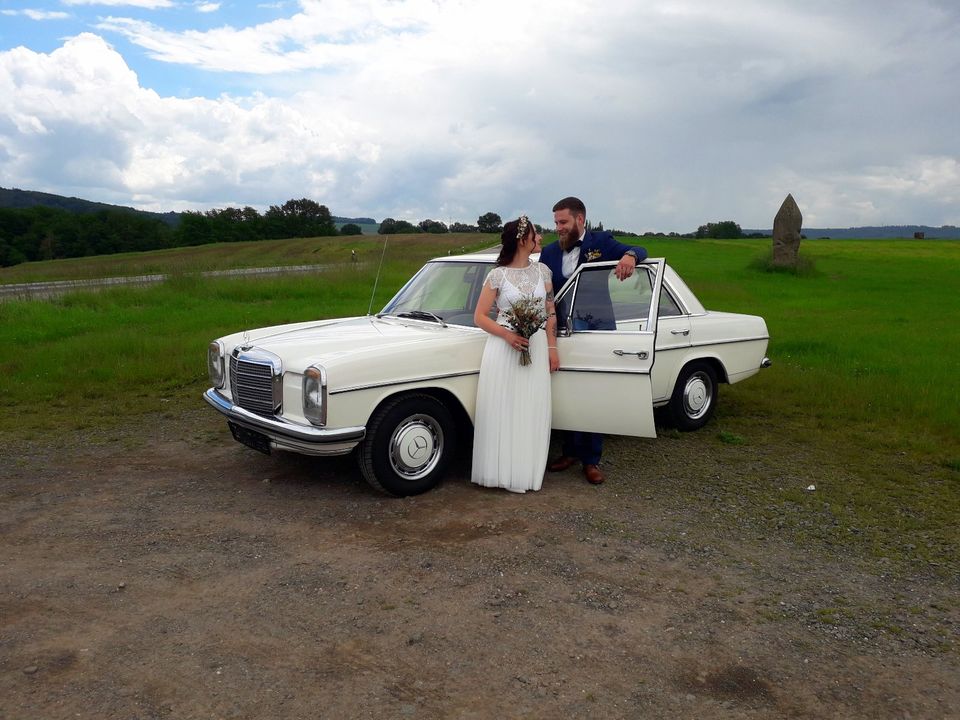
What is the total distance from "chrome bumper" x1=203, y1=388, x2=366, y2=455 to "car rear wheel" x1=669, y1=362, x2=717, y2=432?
3.21 metres

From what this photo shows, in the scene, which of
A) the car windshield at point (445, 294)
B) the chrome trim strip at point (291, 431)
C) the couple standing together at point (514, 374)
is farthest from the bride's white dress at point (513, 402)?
the chrome trim strip at point (291, 431)

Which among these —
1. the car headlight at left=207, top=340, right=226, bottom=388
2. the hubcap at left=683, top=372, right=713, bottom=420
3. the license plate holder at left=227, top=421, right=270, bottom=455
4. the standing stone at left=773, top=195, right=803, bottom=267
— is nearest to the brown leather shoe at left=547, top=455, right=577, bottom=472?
the hubcap at left=683, top=372, right=713, bottom=420

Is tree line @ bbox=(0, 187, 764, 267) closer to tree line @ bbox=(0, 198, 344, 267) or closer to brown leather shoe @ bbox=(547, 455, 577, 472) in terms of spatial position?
tree line @ bbox=(0, 198, 344, 267)

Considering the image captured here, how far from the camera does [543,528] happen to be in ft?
15.0

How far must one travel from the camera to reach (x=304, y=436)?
461cm

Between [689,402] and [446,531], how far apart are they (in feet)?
10.6

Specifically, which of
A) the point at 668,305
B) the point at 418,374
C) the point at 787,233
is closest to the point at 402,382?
the point at 418,374

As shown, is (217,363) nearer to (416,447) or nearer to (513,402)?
(416,447)

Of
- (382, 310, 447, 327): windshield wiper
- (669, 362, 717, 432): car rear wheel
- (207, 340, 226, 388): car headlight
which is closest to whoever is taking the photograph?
(207, 340, 226, 388): car headlight

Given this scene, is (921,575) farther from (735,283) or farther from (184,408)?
(735,283)

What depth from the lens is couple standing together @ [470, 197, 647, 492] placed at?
16.7 feet

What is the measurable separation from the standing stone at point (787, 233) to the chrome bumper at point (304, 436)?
24.7 metres

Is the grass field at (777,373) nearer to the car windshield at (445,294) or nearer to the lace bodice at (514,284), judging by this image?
the lace bodice at (514,284)

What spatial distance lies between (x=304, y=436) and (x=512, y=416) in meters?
1.41
